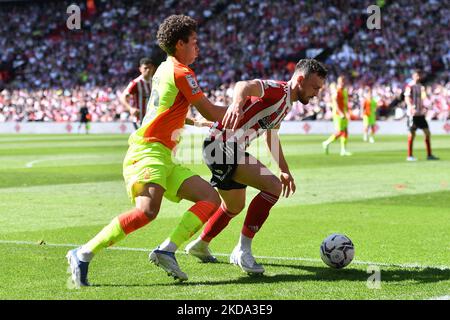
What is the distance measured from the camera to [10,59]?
56.2 m

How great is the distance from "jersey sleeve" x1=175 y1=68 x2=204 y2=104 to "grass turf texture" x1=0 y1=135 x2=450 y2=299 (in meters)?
1.45

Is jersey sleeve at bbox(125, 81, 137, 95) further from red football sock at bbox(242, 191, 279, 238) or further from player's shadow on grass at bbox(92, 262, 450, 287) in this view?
player's shadow on grass at bbox(92, 262, 450, 287)

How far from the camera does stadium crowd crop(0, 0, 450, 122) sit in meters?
44.0

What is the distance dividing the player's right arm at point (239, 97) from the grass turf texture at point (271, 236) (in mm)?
1274

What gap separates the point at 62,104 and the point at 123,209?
38354mm

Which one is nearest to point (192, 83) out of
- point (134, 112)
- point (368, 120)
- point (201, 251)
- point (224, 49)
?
point (201, 251)

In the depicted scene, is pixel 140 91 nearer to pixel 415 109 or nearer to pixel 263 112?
pixel 415 109

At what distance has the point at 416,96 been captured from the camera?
23266mm

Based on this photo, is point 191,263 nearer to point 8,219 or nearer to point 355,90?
→ point 8,219

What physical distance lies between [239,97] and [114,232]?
144 centimetres

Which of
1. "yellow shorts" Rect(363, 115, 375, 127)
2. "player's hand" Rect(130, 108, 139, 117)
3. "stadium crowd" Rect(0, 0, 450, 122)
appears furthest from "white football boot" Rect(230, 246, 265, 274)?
"stadium crowd" Rect(0, 0, 450, 122)

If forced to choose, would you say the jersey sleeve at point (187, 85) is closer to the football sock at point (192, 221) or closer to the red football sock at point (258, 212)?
the football sock at point (192, 221)

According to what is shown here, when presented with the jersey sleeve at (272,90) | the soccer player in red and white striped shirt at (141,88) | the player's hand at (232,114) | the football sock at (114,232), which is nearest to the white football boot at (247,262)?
the football sock at (114,232)
